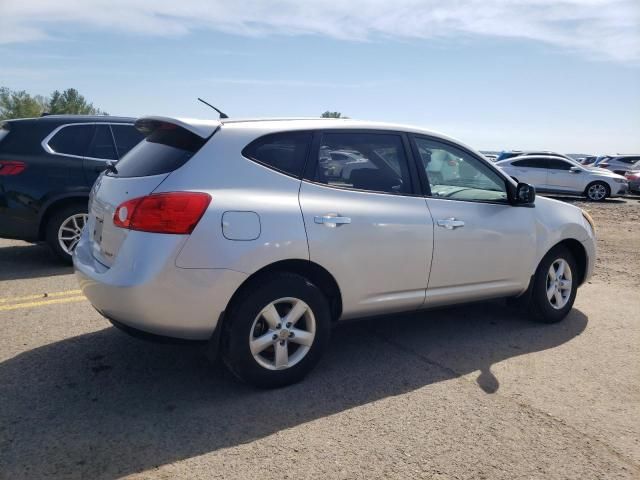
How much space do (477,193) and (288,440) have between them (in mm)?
2618

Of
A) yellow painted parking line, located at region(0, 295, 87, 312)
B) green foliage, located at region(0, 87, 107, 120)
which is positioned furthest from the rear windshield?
green foliage, located at region(0, 87, 107, 120)

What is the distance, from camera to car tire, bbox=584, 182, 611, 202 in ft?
64.1

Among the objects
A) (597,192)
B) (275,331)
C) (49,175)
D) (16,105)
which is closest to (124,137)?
(49,175)

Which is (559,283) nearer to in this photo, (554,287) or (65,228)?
(554,287)

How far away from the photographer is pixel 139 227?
322 centimetres

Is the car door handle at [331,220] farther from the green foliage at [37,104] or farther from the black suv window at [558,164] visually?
the green foliage at [37,104]

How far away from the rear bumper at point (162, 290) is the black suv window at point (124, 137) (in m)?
4.42

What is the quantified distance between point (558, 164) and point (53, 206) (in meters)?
18.0

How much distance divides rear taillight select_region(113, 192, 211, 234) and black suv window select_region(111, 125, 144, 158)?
4.41 meters

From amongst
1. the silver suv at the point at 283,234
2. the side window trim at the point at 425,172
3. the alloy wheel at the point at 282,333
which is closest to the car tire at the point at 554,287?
the silver suv at the point at 283,234

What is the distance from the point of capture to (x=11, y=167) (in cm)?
648

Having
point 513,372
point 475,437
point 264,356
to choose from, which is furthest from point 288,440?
point 513,372

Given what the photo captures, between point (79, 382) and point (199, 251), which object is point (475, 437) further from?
point (79, 382)

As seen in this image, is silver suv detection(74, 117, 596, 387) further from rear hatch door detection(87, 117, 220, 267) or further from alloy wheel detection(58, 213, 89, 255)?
alloy wheel detection(58, 213, 89, 255)
